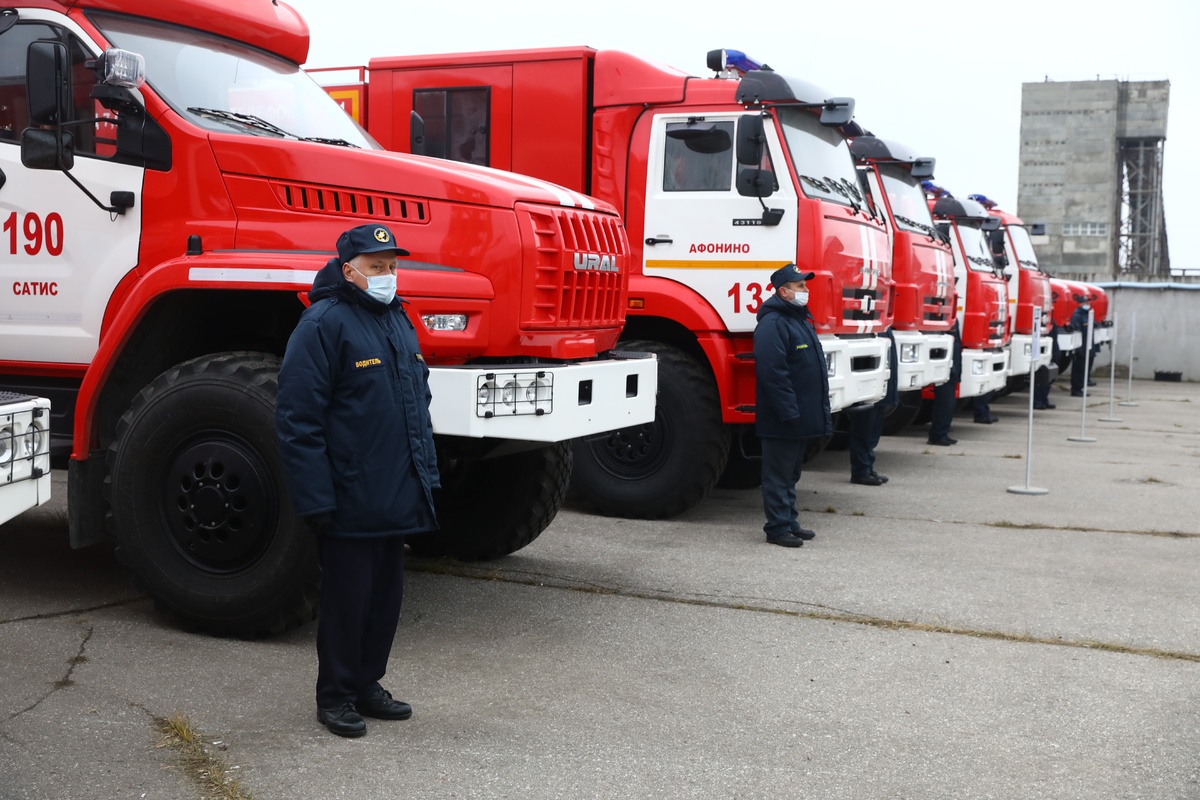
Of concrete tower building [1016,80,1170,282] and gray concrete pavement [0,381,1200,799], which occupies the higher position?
concrete tower building [1016,80,1170,282]

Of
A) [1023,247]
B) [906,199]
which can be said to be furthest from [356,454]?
[1023,247]

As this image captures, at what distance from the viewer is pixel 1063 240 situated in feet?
223

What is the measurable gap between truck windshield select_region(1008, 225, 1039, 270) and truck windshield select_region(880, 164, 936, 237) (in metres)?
5.29

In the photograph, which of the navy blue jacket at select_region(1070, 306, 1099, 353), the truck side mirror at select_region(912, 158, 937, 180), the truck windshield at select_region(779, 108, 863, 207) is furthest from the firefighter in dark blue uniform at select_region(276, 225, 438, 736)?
the navy blue jacket at select_region(1070, 306, 1099, 353)

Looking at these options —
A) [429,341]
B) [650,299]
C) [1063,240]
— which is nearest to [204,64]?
[429,341]

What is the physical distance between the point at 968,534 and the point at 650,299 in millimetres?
2763

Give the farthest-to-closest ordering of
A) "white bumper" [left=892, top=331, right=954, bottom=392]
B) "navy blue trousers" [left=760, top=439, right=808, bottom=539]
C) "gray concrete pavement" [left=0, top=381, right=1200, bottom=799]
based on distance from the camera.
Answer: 1. "white bumper" [left=892, top=331, right=954, bottom=392]
2. "navy blue trousers" [left=760, top=439, right=808, bottom=539]
3. "gray concrete pavement" [left=0, top=381, right=1200, bottom=799]

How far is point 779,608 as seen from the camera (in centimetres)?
668

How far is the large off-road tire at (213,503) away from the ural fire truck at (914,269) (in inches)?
290

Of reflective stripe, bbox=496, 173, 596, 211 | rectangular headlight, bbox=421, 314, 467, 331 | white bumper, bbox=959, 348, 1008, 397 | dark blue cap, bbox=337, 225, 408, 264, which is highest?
reflective stripe, bbox=496, 173, 596, 211

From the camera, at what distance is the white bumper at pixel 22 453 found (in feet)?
13.3

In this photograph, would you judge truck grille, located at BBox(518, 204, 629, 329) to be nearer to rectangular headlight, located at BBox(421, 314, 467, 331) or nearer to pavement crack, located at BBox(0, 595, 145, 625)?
rectangular headlight, located at BBox(421, 314, 467, 331)

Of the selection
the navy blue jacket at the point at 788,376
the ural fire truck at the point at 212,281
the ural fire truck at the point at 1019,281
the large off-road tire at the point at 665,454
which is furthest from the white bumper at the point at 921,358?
the ural fire truck at the point at 212,281

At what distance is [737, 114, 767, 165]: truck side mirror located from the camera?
880cm
